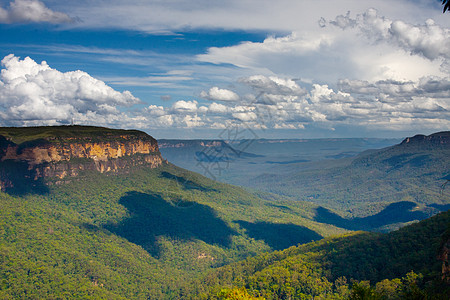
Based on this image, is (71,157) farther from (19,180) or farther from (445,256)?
(445,256)

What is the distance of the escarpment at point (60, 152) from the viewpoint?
13612cm

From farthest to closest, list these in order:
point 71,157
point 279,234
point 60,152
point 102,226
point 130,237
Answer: point 279,234 < point 71,157 < point 60,152 < point 130,237 < point 102,226

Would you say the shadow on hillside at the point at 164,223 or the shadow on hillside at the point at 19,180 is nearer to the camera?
the shadow on hillside at the point at 19,180

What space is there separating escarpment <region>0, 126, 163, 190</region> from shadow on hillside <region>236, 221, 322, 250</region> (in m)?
80.8

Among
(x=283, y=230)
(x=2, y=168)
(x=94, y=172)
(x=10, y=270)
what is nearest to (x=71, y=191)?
(x=94, y=172)

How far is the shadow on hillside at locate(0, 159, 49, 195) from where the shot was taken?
133 metres

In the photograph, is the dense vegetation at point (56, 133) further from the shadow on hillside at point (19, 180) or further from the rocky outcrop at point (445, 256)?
the rocky outcrop at point (445, 256)

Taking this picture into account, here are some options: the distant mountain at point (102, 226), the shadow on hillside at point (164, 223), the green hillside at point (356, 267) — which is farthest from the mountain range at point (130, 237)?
the shadow on hillside at point (164, 223)

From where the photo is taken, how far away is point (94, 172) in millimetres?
170875

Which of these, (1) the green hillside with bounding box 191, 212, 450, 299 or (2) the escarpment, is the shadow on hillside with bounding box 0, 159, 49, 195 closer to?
(2) the escarpment

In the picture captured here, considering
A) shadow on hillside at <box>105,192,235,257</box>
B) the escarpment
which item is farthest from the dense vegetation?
shadow on hillside at <box>105,192,235,257</box>

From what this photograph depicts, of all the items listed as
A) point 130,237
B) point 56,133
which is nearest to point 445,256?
→ point 130,237

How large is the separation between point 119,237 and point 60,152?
49.3 meters

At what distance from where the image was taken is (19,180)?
139625mm
